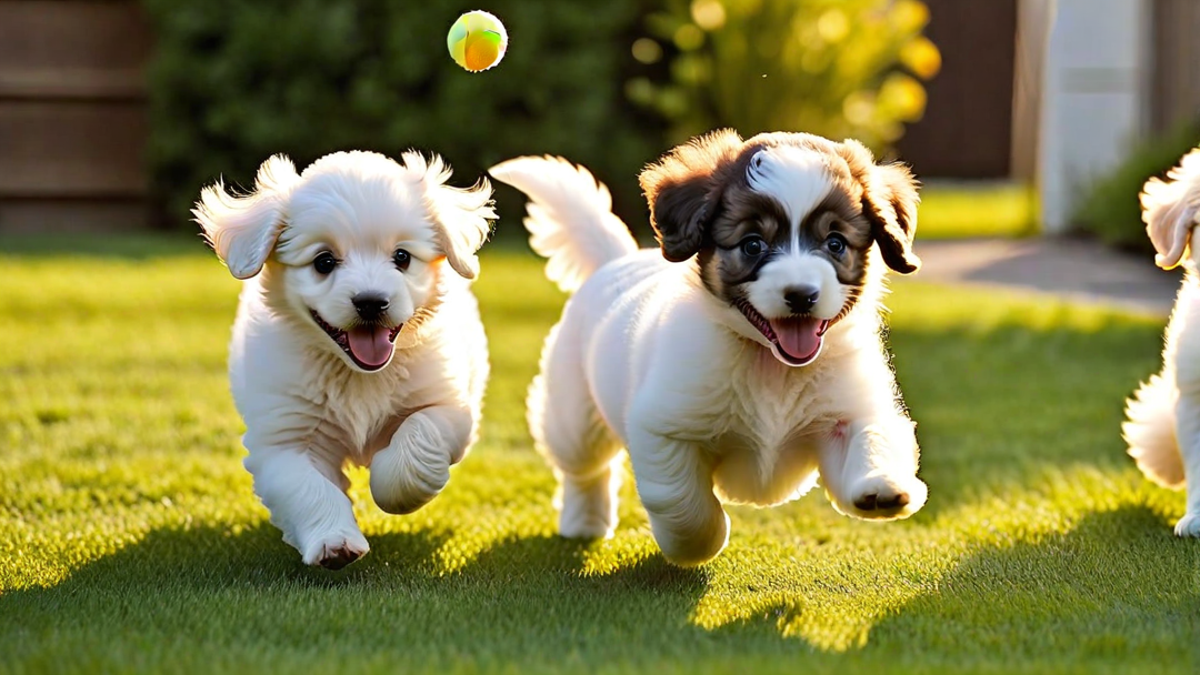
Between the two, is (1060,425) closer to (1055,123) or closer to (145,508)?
(145,508)

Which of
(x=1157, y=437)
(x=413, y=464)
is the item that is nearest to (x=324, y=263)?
(x=413, y=464)

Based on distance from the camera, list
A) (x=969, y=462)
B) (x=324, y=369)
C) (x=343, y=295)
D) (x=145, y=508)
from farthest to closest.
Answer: (x=969, y=462), (x=145, y=508), (x=324, y=369), (x=343, y=295)

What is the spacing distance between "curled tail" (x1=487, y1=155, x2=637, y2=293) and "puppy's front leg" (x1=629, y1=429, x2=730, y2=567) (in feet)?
4.20

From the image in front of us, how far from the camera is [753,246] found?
13.4ft

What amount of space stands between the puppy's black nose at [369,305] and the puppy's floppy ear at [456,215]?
333 millimetres

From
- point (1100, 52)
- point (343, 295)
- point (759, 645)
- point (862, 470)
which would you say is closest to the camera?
point (759, 645)

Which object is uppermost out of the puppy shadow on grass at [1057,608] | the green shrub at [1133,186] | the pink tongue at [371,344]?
the pink tongue at [371,344]

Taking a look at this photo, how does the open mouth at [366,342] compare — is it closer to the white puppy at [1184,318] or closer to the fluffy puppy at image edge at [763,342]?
the fluffy puppy at image edge at [763,342]

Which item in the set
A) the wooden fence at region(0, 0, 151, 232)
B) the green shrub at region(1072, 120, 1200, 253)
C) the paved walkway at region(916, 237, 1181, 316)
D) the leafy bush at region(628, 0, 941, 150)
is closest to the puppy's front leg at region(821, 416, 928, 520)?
the paved walkway at region(916, 237, 1181, 316)

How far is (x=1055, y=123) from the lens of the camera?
1429cm

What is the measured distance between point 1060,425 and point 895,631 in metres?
3.85

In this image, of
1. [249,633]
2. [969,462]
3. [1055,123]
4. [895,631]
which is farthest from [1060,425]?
[1055,123]

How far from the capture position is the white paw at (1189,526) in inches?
194

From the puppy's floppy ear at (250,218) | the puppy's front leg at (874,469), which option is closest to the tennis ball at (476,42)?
the puppy's floppy ear at (250,218)
